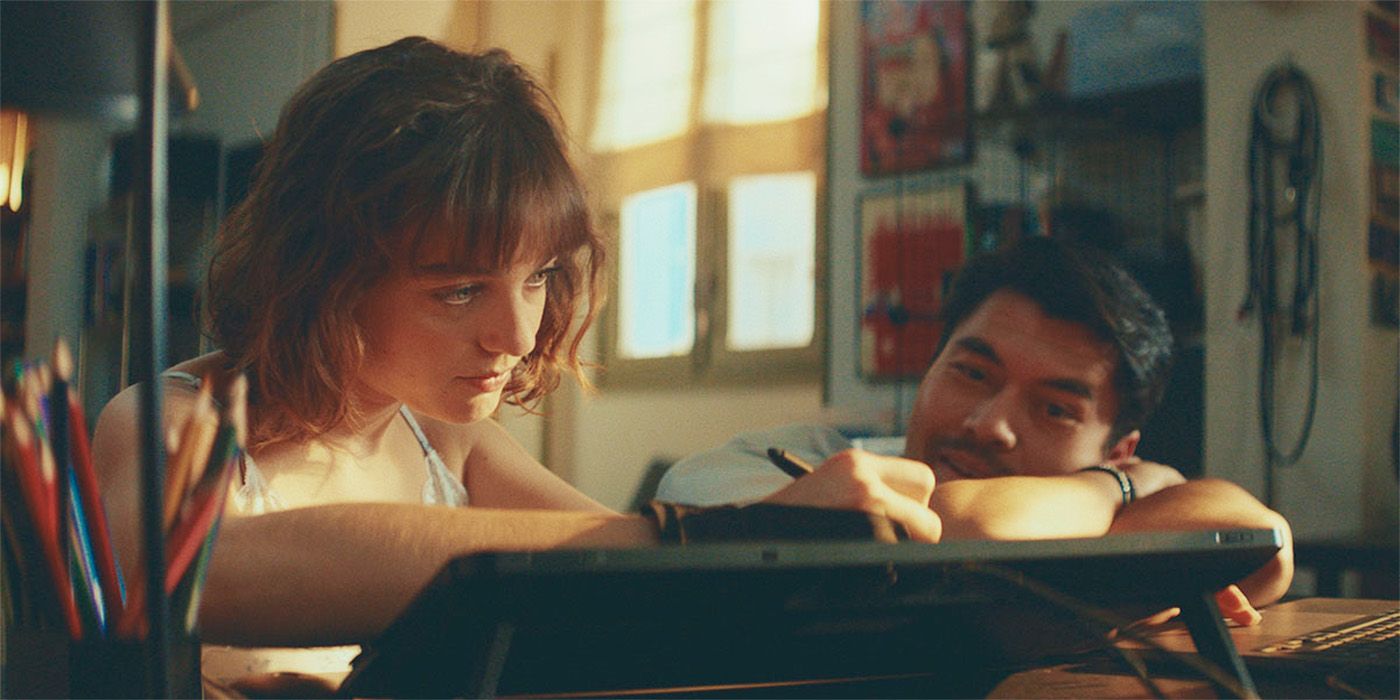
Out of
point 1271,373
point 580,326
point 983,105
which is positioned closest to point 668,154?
point 580,326

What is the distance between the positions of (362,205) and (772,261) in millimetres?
953

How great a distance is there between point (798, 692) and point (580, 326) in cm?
43

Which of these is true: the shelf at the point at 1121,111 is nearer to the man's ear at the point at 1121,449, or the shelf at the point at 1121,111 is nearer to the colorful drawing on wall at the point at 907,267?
the colorful drawing on wall at the point at 907,267

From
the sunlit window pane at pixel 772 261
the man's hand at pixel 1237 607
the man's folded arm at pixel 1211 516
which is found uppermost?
the sunlit window pane at pixel 772 261

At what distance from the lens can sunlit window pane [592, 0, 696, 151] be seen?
3.34 ft

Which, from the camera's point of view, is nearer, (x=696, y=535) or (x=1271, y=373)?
(x=696, y=535)

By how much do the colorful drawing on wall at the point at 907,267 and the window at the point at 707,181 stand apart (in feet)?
2.15

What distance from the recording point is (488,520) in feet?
1.35

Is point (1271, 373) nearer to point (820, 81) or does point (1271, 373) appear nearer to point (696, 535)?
point (820, 81)

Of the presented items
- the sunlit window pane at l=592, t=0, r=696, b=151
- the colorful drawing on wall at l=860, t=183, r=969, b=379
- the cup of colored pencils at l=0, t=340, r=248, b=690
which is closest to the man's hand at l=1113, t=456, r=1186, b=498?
the sunlit window pane at l=592, t=0, r=696, b=151

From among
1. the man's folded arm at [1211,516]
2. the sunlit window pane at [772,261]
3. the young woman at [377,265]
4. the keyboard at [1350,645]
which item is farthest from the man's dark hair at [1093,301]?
the young woman at [377,265]

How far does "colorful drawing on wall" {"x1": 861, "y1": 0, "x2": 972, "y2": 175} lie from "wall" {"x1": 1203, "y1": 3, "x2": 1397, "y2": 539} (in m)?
0.59

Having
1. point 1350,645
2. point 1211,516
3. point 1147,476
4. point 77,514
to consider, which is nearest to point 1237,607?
point 1211,516

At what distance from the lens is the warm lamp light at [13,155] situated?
22.1 inches
